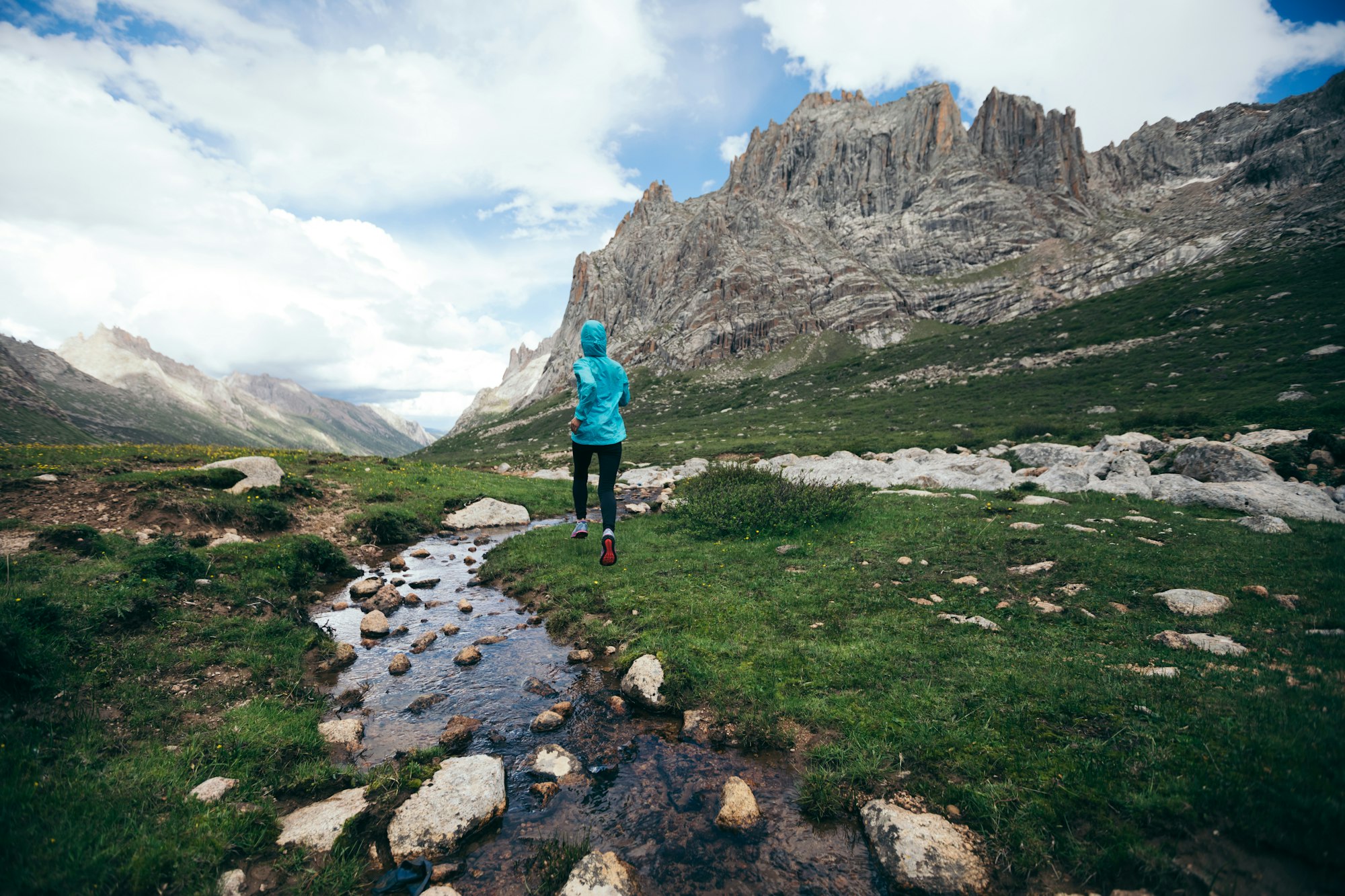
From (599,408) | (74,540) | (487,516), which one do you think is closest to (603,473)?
(599,408)

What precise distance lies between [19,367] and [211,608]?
1035 ft

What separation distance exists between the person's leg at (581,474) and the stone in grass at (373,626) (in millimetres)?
4679

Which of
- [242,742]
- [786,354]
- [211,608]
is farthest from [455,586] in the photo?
[786,354]

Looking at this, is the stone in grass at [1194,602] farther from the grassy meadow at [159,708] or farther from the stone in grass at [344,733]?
the stone in grass at [344,733]

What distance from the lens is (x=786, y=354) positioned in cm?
16900

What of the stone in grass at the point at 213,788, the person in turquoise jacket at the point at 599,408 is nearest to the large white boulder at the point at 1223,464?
the person in turquoise jacket at the point at 599,408

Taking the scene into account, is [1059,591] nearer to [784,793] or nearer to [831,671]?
[831,671]

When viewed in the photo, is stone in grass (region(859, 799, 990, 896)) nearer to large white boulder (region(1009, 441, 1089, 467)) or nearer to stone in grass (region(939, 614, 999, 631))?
stone in grass (region(939, 614, 999, 631))

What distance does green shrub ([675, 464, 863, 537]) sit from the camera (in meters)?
16.2

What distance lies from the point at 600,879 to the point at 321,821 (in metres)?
3.06

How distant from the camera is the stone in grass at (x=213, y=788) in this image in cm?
505

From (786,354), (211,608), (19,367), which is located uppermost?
(19,367)

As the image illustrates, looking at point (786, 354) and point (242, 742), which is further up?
point (786, 354)

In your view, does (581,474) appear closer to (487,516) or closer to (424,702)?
(424,702)
